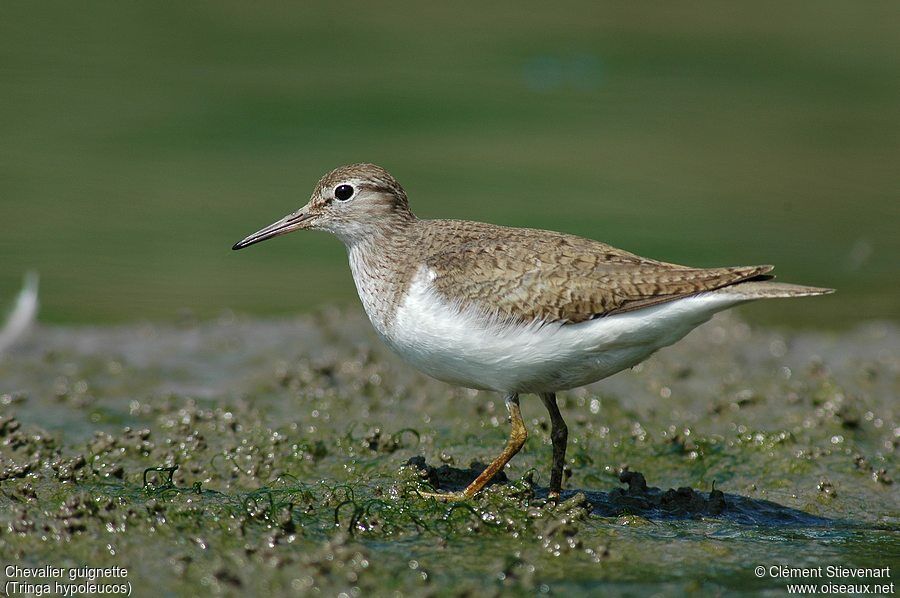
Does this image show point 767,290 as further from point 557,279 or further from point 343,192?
point 343,192

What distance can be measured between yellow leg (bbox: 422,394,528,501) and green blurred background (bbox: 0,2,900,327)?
5.30m

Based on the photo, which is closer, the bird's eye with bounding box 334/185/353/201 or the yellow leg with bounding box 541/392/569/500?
the yellow leg with bounding box 541/392/569/500

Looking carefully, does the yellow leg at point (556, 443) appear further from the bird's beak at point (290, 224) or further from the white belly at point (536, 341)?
the bird's beak at point (290, 224)

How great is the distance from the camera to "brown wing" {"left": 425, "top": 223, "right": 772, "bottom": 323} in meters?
6.86

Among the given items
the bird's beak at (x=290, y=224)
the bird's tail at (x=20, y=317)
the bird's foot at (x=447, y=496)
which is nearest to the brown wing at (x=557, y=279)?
the bird's foot at (x=447, y=496)

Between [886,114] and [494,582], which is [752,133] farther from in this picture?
[494,582]

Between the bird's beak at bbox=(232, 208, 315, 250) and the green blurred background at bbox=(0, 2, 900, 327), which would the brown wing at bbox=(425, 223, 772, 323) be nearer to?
the bird's beak at bbox=(232, 208, 315, 250)

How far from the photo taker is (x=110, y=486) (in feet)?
22.8

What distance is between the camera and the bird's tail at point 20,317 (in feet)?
34.3

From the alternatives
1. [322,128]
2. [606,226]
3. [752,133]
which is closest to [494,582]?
[606,226]

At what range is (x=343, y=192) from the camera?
7.98m

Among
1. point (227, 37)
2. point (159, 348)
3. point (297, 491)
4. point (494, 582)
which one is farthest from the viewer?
point (227, 37)

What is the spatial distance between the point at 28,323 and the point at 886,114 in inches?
560

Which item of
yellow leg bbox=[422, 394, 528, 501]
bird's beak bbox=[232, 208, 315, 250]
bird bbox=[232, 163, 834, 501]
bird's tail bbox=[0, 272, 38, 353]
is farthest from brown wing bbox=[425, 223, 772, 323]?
bird's tail bbox=[0, 272, 38, 353]
